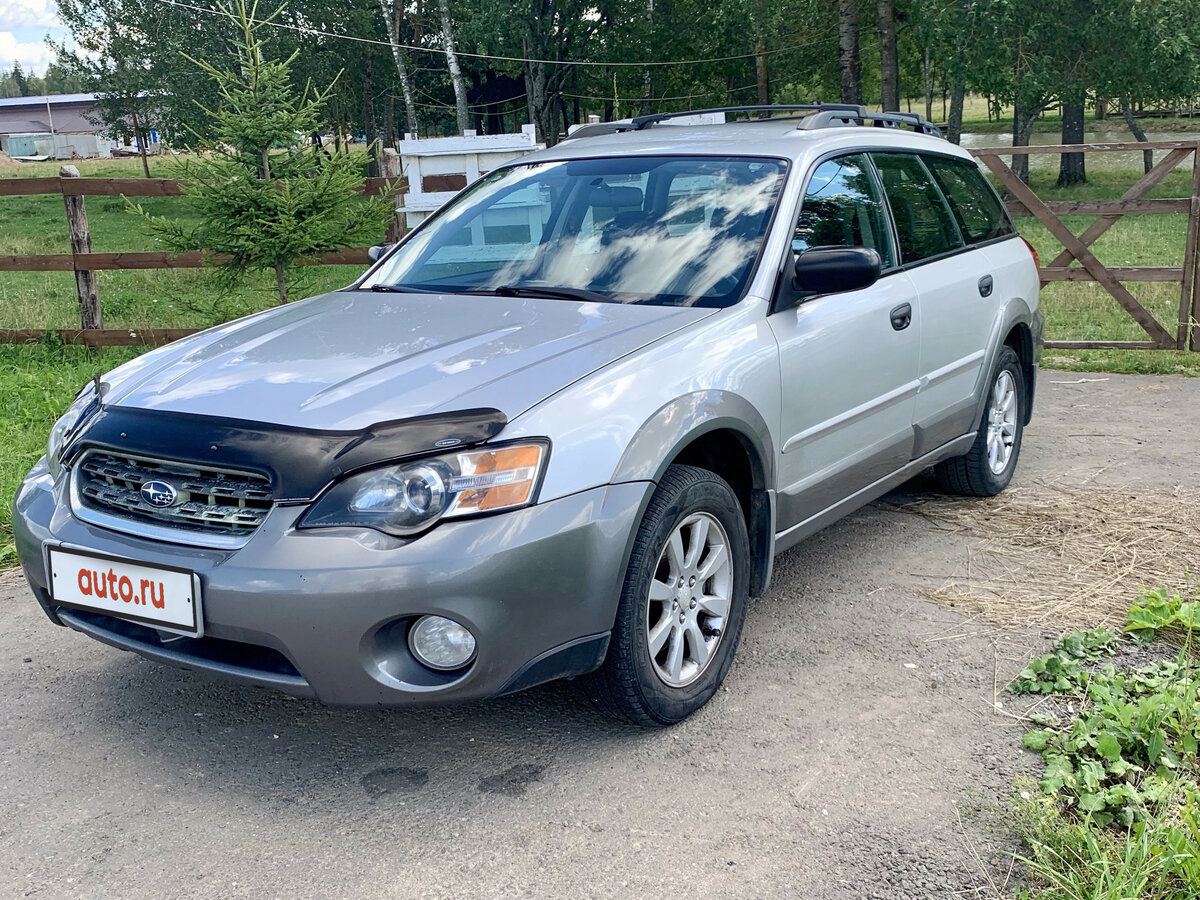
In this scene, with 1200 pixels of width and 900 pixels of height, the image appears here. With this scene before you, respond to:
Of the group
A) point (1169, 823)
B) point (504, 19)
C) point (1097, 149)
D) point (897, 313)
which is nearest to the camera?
point (1169, 823)

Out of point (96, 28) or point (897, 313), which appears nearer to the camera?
point (897, 313)

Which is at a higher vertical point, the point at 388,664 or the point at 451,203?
the point at 451,203

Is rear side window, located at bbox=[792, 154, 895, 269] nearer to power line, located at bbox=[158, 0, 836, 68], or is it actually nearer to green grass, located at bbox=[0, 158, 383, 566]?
green grass, located at bbox=[0, 158, 383, 566]

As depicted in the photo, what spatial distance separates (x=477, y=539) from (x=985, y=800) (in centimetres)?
145

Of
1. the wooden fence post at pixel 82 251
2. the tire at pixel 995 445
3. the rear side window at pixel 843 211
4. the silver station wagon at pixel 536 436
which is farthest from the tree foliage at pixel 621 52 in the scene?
the silver station wagon at pixel 536 436

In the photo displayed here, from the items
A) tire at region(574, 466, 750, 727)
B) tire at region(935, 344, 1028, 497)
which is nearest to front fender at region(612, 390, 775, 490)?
tire at region(574, 466, 750, 727)

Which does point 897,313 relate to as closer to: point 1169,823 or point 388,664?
point 1169,823

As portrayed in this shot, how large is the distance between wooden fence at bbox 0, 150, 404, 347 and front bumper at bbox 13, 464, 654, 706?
585 cm

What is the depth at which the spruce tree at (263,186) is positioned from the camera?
774 centimetres

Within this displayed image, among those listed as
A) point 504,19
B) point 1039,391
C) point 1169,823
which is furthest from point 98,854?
point 504,19

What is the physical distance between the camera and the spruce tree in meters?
7.74

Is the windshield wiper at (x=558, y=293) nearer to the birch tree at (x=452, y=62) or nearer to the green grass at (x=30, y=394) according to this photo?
the green grass at (x=30, y=394)

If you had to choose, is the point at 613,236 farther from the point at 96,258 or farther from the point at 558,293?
the point at 96,258

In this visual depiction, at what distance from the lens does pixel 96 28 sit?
4591 cm
